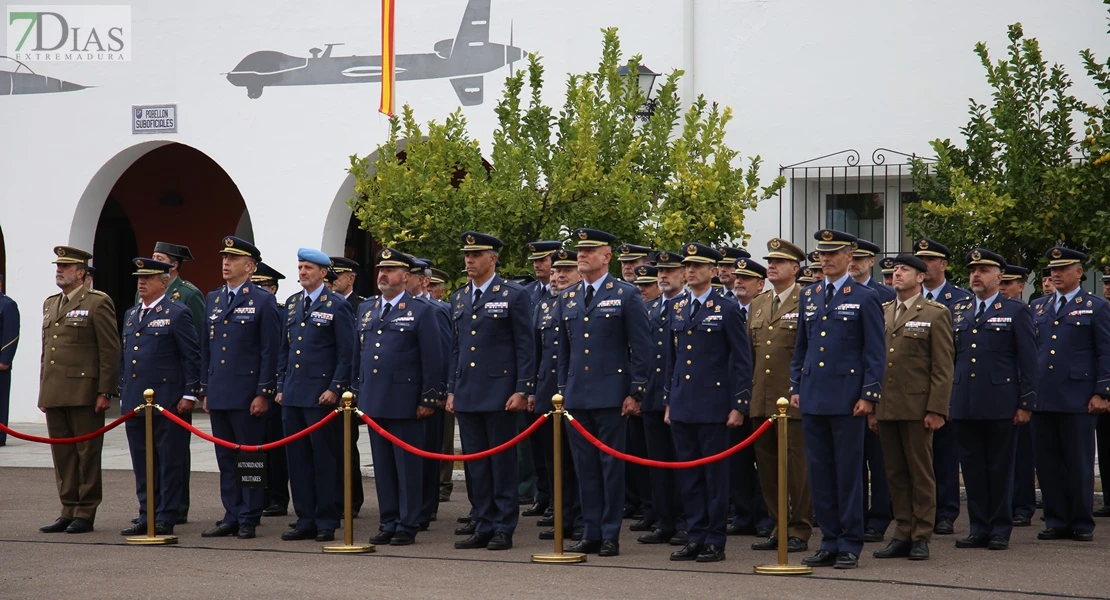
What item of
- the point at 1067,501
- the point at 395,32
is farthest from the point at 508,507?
the point at 395,32

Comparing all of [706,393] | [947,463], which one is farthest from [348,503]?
[947,463]

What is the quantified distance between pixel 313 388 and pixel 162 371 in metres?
1.21

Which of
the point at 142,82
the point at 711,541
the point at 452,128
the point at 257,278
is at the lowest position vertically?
the point at 711,541

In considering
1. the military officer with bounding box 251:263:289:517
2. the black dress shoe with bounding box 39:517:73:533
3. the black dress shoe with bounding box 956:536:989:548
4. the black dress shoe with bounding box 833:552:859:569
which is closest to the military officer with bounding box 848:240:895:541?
the black dress shoe with bounding box 956:536:989:548

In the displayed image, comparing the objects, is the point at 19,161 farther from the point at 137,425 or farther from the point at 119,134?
the point at 137,425

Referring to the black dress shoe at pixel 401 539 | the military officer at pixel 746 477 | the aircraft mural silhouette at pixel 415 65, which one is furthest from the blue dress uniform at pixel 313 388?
the aircraft mural silhouette at pixel 415 65

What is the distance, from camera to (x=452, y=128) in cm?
1308

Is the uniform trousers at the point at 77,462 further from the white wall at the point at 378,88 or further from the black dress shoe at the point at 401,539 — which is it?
the white wall at the point at 378,88

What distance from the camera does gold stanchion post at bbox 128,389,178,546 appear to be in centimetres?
945

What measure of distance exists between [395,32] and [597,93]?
14.2ft

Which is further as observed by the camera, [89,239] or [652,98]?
[89,239]

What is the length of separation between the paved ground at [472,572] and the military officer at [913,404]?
253 mm

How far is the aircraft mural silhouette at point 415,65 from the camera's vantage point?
1644cm

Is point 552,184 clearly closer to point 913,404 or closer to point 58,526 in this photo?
point 913,404
